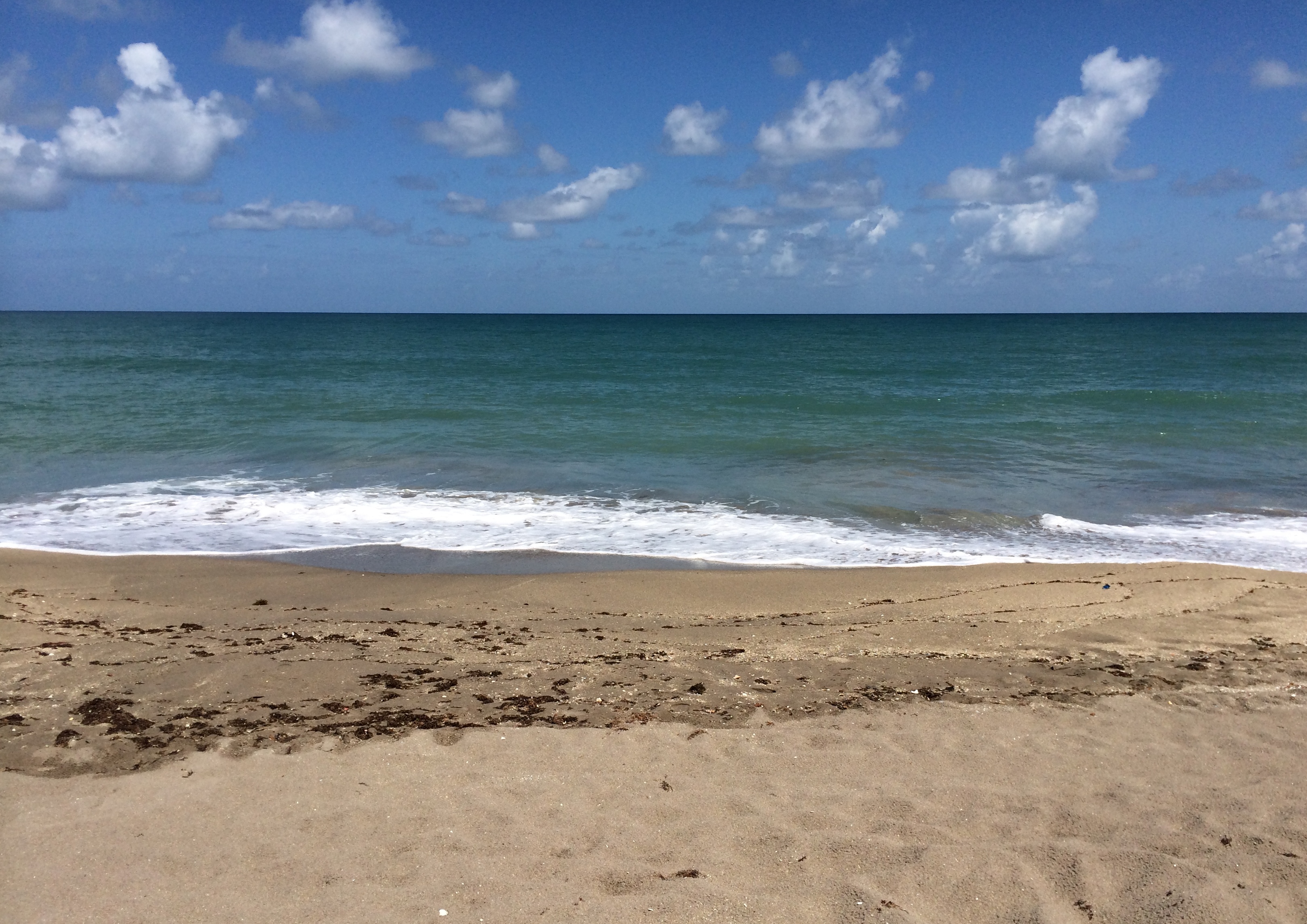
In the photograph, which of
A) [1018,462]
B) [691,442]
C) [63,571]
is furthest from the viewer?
[691,442]

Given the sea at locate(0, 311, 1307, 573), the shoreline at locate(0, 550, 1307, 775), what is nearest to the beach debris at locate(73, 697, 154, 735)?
the shoreline at locate(0, 550, 1307, 775)

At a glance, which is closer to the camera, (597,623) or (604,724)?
(604,724)

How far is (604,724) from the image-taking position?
534cm

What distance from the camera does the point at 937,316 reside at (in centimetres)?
18325

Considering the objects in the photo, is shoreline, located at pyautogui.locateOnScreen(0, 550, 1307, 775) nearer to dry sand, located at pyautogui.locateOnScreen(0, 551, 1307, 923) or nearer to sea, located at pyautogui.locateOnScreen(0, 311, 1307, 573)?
dry sand, located at pyautogui.locateOnScreen(0, 551, 1307, 923)

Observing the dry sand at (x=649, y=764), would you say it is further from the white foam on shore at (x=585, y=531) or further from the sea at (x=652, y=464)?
the sea at (x=652, y=464)

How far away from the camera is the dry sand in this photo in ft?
12.2

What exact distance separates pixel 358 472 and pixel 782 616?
10585 mm

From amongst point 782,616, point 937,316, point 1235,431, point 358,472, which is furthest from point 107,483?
point 937,316

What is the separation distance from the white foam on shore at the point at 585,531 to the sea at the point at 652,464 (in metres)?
0.06

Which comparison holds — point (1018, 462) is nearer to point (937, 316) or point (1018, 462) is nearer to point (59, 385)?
point (59, 385)

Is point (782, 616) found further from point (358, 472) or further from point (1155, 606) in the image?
point (358, 472)

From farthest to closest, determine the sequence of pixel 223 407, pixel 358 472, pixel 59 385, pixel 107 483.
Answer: pixel 59 385 → pixel 223 407 → pixel 358 472 → pixel 107 483

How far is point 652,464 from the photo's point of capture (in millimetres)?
17188
